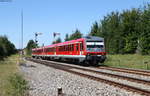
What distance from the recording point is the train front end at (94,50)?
2731 cm

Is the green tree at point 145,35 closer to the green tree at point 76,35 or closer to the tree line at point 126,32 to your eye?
the tree line at point 126,32

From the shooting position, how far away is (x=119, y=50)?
61875 mm

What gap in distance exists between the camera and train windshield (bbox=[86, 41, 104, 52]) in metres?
27.5

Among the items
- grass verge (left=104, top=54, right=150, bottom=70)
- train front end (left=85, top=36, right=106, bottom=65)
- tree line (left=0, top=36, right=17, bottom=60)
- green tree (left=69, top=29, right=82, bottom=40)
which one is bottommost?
grass verge (left=104, top=54, right=150, bottom=70)

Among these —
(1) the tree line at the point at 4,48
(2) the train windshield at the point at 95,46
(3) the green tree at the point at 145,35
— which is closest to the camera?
(2) the train windshield at the point at 95,46

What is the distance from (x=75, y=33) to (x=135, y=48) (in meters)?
35.5

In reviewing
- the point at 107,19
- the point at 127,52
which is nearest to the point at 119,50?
the point at 127,52

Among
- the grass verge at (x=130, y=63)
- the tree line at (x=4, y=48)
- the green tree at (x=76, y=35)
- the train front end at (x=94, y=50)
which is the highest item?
the green tree at (x=76, y=35)

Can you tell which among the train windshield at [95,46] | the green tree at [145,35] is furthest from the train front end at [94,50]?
the green tree at [145,35]

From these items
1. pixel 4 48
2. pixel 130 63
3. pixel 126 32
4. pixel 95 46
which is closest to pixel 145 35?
pixel 126 32

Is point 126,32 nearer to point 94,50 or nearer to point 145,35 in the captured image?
point 145,35

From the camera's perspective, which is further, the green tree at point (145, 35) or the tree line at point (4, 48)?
the tree line at point (4, 48)

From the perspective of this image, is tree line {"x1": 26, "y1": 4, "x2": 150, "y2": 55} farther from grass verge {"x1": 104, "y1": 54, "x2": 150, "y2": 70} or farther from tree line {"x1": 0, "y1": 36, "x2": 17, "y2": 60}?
tree line {"x1": 0, "y1": 36, "x2": 17, "y2": 60}

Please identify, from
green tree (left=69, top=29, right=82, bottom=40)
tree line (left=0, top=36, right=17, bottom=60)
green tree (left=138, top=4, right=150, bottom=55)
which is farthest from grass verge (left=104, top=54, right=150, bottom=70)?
green tree (left=69, top=29, right=82, bottom=40)
